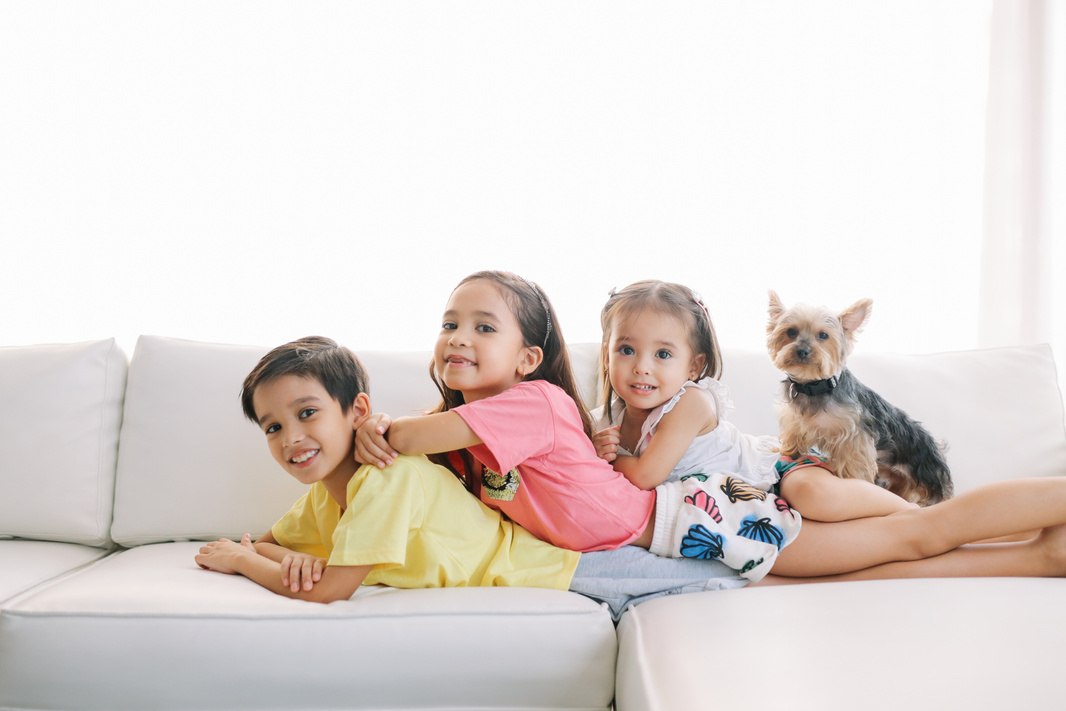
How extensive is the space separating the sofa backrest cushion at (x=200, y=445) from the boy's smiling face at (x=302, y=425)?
51 cm

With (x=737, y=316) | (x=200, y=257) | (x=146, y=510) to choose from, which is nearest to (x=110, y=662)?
(x=146, y=510)

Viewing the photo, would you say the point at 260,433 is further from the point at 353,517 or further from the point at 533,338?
the point at 533,338

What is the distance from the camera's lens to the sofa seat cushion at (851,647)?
2.98ft

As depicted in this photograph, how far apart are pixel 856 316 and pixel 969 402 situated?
1.91 feet

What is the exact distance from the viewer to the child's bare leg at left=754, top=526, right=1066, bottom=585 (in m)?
1.46

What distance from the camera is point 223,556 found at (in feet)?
4.90

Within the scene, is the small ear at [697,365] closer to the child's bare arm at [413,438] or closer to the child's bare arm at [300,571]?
the child's bare arm at [413,438]

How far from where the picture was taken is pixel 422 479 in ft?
4.65

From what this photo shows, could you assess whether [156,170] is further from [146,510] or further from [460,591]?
[460,591]

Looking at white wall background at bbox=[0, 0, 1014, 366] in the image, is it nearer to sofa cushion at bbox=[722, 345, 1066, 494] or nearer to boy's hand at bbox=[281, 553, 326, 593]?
sofa cushion at bbox=[722, 345, 1066, 494]

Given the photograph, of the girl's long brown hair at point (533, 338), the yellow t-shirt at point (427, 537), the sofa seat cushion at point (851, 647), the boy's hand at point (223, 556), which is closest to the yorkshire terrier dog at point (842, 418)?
the sofa seat cushion at point (851, 647)

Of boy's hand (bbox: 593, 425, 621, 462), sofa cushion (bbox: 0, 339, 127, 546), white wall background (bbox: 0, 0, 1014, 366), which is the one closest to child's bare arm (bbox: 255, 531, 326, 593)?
boy's hand (bbox: 593, 425, 621, 462)

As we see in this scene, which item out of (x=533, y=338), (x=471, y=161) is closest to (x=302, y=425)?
(x=533, y=338)

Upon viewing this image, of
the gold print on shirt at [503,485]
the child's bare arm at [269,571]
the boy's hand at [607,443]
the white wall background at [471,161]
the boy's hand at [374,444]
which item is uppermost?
the white wall background at [471,161]
